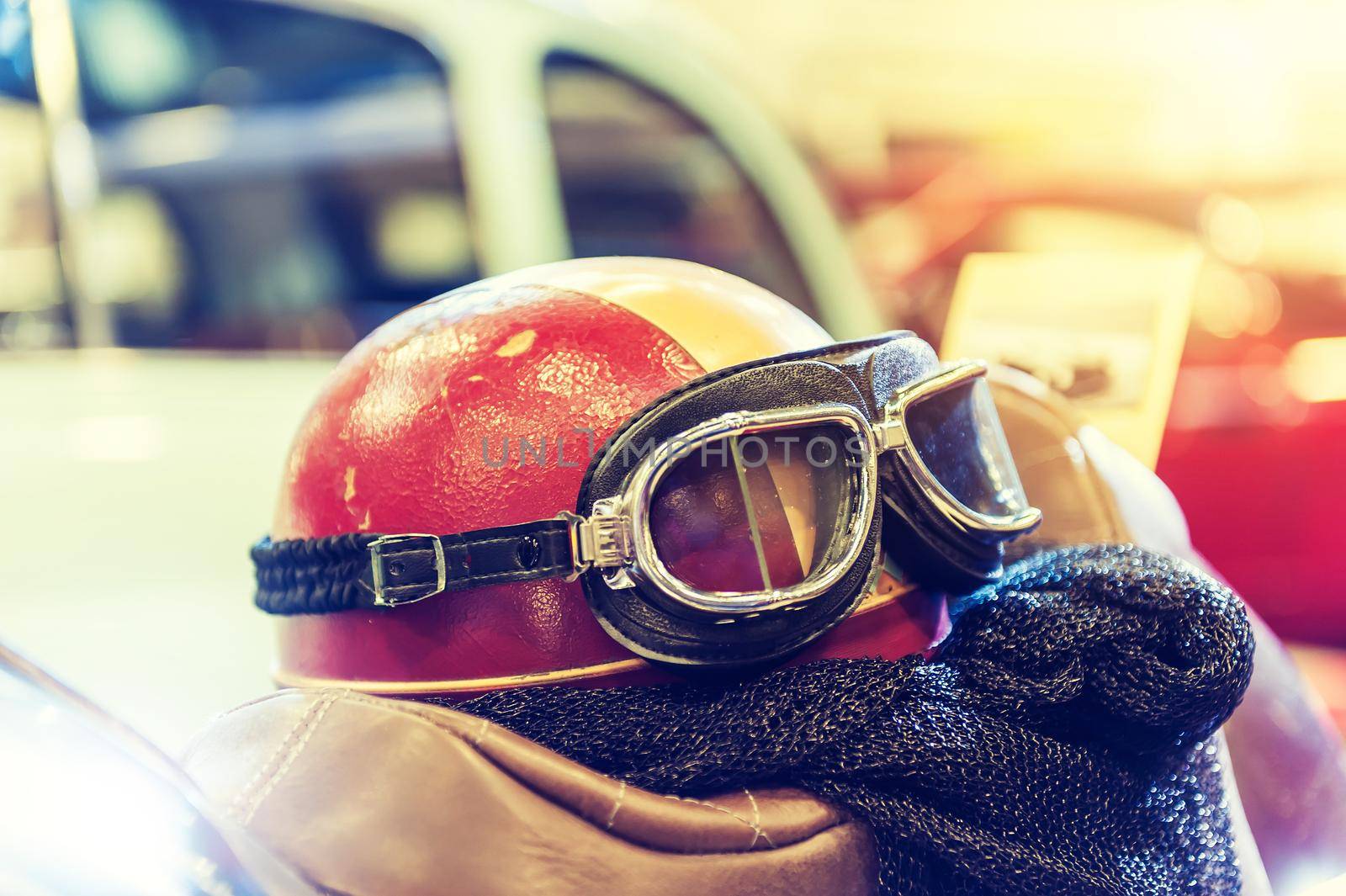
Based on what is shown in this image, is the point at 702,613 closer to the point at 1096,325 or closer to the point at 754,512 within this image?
the point at 754,512

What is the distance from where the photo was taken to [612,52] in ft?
7.40

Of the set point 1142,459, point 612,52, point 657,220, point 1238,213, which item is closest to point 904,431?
point 1142,459

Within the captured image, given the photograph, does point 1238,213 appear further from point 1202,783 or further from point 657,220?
point 657,220

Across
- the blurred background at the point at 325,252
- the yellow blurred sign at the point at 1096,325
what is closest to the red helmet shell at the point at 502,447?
the yellow blurred sign at the point at 1096,325

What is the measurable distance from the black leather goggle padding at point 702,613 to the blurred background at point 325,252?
0.54 m

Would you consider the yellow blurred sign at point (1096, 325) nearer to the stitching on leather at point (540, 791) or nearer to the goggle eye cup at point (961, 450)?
the goggle eye cup at point (961, 450)

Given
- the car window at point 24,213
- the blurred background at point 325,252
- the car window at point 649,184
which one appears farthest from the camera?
the car window at point 649,184

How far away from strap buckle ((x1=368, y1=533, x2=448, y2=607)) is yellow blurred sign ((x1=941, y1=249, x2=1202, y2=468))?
2.09 ft

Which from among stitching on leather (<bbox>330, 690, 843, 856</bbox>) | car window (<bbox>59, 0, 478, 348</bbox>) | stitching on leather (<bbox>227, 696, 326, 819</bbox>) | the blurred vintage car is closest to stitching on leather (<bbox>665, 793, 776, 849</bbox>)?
stitching on leather (<bbox>330, 690, 843, 856</bbox>)

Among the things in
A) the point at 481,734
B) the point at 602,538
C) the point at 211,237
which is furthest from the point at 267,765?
the point at 211,237

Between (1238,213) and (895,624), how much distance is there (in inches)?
44.6

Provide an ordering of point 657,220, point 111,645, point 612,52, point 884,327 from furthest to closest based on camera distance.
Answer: point 884,327 → point 657,220 → point 612,52 → point 111,645

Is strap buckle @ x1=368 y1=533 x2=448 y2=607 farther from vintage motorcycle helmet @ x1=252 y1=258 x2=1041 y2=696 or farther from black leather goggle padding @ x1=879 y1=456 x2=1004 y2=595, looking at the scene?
black leather goggle padding @ x1=879 y1=456 x2=1004 y2=595

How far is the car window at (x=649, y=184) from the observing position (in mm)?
2244
